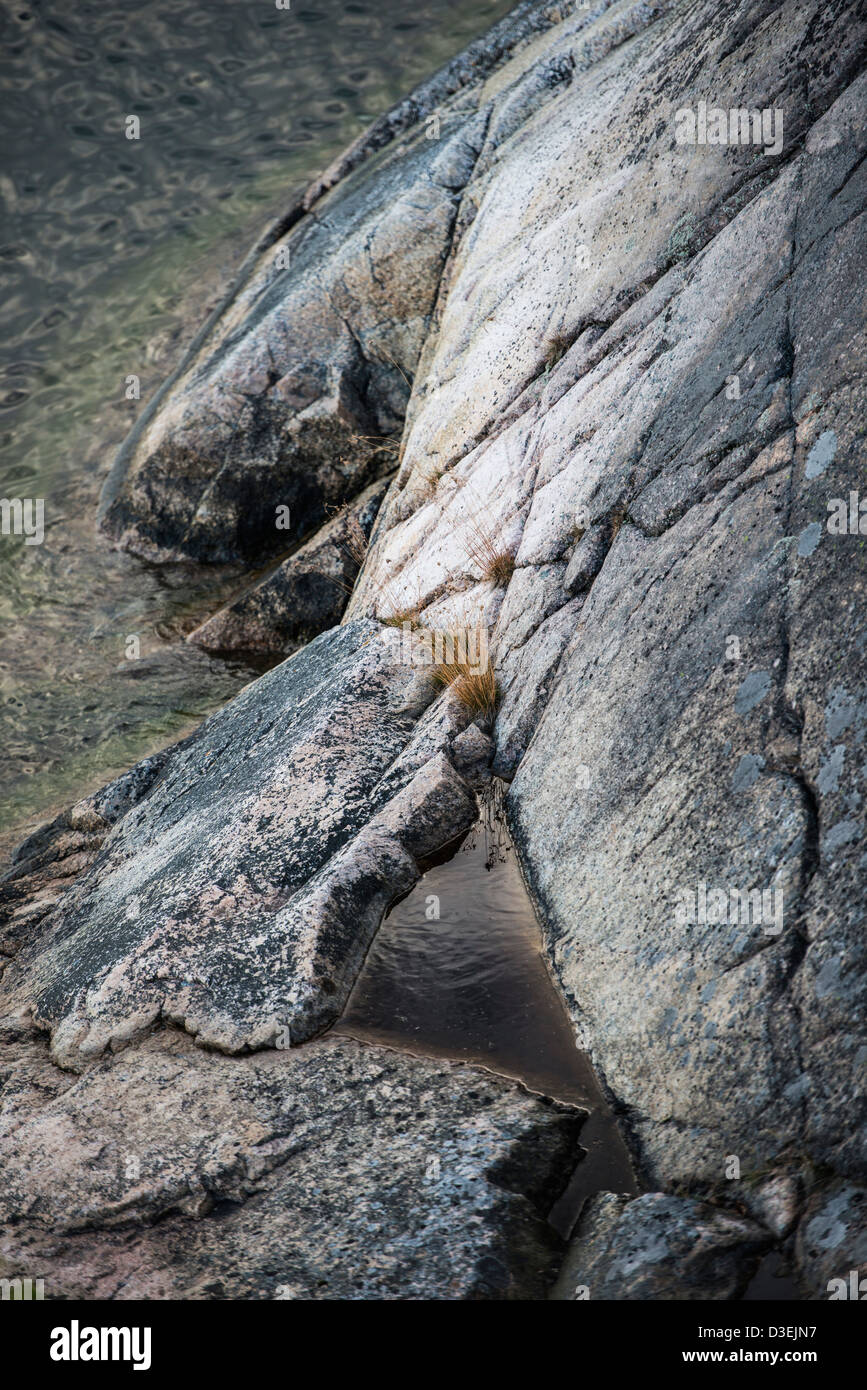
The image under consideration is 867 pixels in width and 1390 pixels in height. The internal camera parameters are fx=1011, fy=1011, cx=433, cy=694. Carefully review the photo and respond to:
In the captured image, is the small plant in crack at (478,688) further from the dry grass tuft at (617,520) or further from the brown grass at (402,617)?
the dry grass tuft at (617,520)

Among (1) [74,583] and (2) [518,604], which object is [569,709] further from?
(1) [74,583]

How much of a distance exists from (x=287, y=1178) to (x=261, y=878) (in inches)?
52.0

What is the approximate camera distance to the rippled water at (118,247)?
8.51 m

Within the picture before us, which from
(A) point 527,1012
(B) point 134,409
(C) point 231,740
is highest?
(B) point 134,409

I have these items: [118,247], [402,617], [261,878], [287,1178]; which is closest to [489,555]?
[402,617]

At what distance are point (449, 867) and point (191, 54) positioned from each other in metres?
18.1

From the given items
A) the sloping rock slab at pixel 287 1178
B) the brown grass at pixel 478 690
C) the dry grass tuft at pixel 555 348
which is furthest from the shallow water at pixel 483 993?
the dry grass tuft at pixel 555 348

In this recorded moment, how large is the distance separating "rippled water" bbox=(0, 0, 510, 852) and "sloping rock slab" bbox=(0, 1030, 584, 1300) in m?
4.28

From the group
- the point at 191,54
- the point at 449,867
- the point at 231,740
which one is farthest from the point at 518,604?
the point at 191,54

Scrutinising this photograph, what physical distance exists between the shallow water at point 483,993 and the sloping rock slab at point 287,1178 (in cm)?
8

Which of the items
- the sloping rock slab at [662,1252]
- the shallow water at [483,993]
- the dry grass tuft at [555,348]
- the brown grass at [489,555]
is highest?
the dry grass tuft at [555,348]

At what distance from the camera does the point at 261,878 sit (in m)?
4.28

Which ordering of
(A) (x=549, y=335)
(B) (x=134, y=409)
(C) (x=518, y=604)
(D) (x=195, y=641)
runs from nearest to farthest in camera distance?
(C) (x=518, y=604)
(A) (x=549, y=335)
(D) (x=195, y=641)
(B) (x=134, y=409)

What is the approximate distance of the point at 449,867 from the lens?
14.1ft
